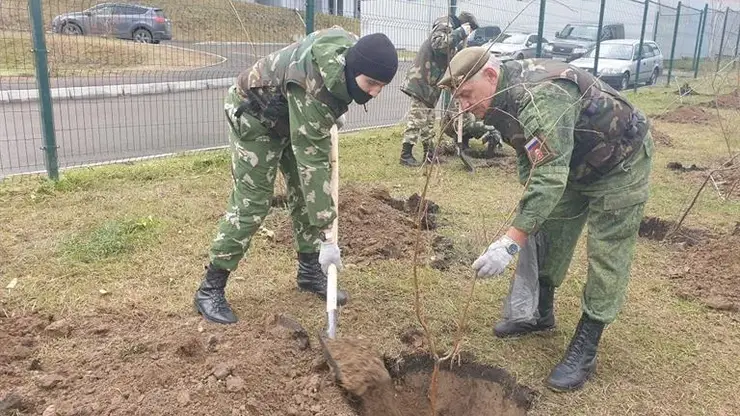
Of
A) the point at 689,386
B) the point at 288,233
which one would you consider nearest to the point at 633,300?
the point at 689,386

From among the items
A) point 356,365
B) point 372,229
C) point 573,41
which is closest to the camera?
point 356,365

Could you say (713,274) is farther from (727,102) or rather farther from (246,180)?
(727,102)

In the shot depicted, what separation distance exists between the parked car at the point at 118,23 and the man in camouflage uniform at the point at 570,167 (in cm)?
473

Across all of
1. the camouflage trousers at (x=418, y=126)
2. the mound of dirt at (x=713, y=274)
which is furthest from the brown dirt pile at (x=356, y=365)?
the camouflage trousers at (x=418, y=126)

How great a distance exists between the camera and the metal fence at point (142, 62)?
18.4 feet

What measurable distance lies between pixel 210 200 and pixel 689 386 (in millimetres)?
3802

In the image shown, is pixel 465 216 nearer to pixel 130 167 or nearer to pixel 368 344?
pixel 368 344

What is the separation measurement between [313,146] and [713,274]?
9.82 ft

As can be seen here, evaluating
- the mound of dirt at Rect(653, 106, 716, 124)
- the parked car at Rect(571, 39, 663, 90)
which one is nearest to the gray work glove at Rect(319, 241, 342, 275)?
the mound of dirt at Rect(653, 106, 716, 124)

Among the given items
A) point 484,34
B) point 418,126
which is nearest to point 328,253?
point 418,126

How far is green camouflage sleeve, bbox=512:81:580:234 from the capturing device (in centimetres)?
239

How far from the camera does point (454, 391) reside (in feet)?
9.81

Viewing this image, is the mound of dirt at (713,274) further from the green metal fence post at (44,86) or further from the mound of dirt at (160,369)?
the green metal fence post at (44,86)

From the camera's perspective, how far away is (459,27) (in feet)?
21.2
